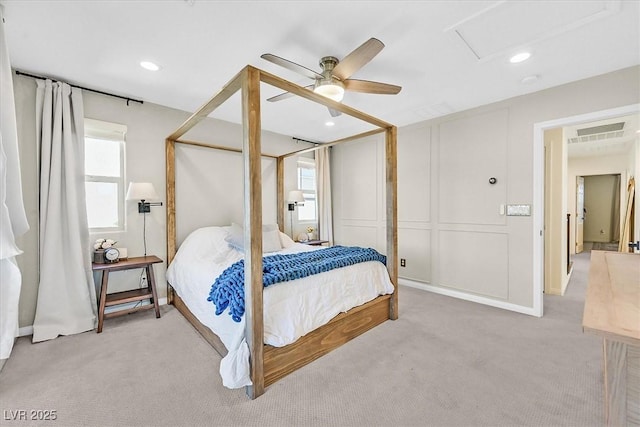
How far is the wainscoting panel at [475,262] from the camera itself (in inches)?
127

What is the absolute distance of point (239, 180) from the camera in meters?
3.92

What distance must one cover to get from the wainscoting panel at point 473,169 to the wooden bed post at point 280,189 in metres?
2.36

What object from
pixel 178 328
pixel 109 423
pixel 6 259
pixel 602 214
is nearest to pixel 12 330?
pixel 6 259

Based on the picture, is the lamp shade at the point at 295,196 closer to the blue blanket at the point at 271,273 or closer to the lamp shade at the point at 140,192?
the blue blanket at the point at 271,273

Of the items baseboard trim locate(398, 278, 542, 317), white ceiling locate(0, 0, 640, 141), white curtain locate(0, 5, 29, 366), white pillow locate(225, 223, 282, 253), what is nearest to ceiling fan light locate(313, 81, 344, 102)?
white ceiling locate(0, 0, 640, 141)

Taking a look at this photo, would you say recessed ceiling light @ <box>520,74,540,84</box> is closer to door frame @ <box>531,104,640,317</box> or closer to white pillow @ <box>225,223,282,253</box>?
door frame @ <box>531,104,640,317</box>

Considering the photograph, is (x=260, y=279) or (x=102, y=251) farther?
(x=102, y=251)

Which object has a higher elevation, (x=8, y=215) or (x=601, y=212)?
(x=8, y=215)

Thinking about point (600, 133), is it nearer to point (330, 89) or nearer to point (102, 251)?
point (330, 89)

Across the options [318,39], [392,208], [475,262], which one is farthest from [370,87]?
[475,262]

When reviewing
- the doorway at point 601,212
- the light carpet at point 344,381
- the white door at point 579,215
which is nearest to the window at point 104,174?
the light carpet at point 344,381

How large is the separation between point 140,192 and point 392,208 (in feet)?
8.72

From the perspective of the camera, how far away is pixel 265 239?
11.1 ft

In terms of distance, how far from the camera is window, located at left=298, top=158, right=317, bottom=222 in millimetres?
4852
